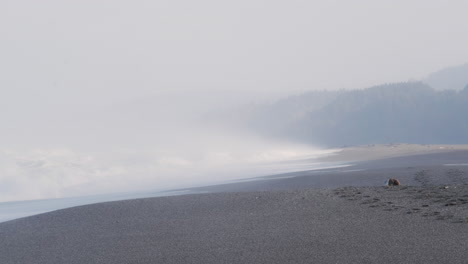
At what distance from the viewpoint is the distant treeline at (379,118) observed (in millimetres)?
41906

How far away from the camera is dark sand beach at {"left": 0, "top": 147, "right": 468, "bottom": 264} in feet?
19.5

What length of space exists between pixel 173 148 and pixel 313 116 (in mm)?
22271

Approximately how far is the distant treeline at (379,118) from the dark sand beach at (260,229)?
108ft

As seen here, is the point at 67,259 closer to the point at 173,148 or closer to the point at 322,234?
the point at 322,234

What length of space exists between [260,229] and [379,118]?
134ft

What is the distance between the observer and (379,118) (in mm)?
46875

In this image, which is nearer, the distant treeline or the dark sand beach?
the dark sand beach

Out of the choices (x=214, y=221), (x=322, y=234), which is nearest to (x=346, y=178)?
(x=214, y=221)

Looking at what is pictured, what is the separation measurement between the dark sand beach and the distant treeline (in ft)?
108

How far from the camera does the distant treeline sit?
41.9m

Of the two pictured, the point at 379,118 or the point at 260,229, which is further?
the point at 379,118

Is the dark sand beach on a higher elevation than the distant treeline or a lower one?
lower

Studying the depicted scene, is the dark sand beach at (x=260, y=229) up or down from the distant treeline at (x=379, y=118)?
down

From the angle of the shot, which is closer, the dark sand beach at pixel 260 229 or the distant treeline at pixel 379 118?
the dark sand beach at pixel 260 229
